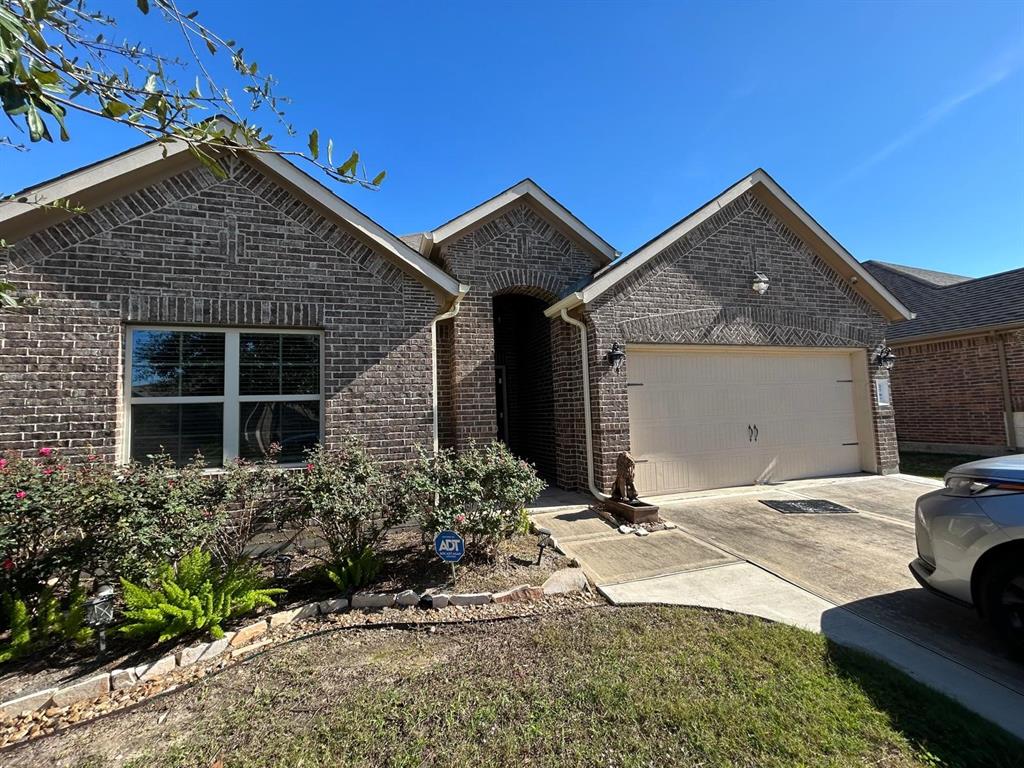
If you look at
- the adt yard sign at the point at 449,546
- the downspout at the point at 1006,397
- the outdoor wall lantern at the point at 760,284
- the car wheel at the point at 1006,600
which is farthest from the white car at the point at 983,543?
the downspout at the point at 1006,397

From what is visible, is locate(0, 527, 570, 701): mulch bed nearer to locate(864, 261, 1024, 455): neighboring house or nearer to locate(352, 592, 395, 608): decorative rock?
locate(352, 592, 395, 608): decorative rock

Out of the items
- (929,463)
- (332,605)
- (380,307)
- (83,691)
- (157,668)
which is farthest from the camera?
(929,463)

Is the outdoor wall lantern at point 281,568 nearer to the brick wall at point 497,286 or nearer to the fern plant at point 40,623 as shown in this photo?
the fern plant at point 40,623

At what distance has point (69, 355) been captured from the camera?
494 centimetres

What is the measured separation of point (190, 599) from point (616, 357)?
244 inches

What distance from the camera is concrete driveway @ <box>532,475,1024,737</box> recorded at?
302 centimetres

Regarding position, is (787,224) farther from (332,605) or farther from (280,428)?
(332,605)

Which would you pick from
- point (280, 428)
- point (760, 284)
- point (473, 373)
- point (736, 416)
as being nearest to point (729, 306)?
point (760, 284)

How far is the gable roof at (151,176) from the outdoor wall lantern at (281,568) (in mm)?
3854

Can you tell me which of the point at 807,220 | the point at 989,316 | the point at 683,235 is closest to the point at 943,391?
the point at 989,316

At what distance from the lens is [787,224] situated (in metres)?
9.23

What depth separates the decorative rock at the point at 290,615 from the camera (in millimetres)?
3754

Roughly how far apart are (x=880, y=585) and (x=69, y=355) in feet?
28.2

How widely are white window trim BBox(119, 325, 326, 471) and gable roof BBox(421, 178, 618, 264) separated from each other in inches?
124
